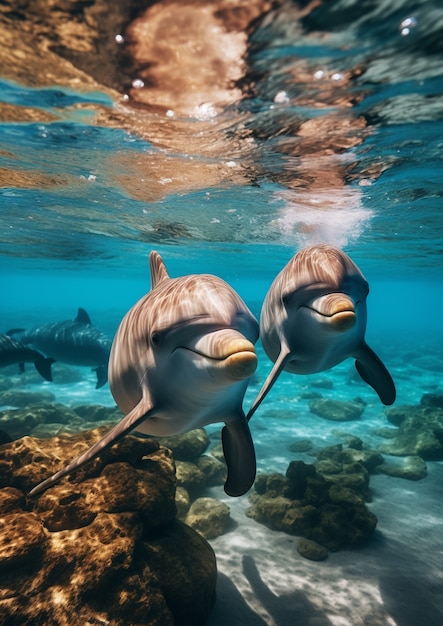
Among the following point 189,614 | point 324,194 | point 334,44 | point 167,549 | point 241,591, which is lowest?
point 241,591

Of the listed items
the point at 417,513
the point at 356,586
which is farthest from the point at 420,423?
the point at 356,586

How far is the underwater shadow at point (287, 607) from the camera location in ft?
15.7

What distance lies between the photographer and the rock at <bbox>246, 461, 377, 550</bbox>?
22.2 ft

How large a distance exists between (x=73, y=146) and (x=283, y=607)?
10.9 metres

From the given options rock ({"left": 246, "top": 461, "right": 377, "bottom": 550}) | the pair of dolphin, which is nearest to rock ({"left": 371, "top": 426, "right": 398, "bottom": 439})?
rock ({"left": 246, "top": 461, "right": 377, "bottom": 550})

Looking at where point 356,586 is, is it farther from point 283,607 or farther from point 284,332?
point 284,332

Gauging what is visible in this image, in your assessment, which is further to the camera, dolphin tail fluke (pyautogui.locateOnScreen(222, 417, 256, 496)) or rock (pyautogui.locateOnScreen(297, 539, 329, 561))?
rock (pyautogui.locateOnScreen(297, 539, 329, 561))

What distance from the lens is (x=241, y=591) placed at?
539 centimetres

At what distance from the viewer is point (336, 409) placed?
1788cm

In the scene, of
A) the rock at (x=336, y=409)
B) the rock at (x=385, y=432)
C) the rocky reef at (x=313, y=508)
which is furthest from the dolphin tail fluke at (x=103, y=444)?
the rock at (x=336, y=409)

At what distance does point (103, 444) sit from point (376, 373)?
11.4 feet

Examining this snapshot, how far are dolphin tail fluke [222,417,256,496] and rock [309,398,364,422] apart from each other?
578 inches

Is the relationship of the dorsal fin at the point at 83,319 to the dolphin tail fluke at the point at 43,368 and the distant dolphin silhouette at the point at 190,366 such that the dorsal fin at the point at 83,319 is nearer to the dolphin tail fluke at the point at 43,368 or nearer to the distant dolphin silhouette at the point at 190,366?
the dolphin tail fluke at the point at 43,368

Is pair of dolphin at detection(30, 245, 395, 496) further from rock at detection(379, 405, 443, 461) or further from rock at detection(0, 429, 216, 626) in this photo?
rock at detection(379, 405, 443, 461)
